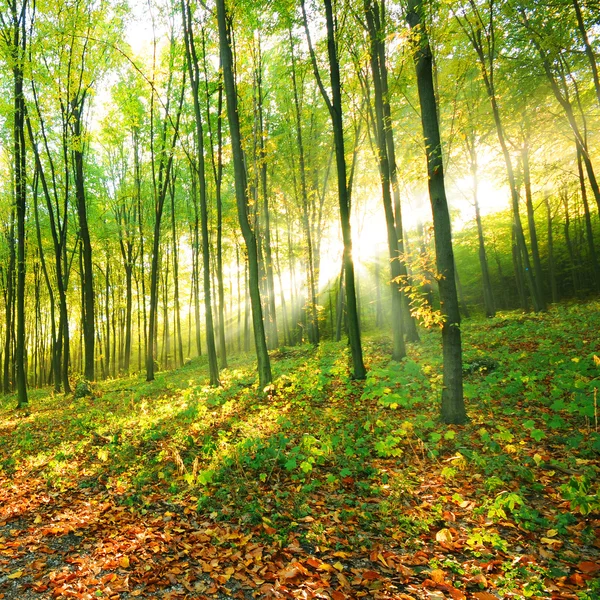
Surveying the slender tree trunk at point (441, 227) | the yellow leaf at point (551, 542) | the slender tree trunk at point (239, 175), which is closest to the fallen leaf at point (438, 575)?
the yellow leaf at point (551, 542)

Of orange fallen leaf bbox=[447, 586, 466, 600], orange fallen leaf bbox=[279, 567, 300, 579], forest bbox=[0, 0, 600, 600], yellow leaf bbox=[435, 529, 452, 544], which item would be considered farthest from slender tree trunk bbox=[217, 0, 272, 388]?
orange fallen leaf bbox=[447, 586, 466, 600]

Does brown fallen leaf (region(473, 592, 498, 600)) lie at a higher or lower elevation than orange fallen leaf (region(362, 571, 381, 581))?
lower

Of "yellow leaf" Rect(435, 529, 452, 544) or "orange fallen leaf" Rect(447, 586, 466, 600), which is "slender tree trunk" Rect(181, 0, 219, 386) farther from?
"orange fallen leaf" Rect(447, 586, 466, 600)

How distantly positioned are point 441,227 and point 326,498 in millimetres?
4647

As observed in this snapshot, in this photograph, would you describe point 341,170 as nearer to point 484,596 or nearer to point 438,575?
point 438,575

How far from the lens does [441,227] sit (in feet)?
19.2

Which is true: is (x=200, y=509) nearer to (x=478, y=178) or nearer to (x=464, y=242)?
(x=478, y=178)

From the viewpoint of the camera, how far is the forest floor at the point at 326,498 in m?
3.12

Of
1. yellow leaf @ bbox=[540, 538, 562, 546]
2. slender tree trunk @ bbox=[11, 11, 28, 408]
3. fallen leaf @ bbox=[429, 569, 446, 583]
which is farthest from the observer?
slender tree trunk @ bbox=[11, 11, 28, 408]

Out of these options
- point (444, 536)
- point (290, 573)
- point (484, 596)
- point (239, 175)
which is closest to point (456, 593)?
point (484, 596)

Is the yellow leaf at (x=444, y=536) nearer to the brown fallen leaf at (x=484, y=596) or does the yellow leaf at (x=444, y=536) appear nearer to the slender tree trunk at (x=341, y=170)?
the brown fallen leaf at (x=484, y=596)

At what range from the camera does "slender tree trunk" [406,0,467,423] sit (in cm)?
575

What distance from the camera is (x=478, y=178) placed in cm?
1756

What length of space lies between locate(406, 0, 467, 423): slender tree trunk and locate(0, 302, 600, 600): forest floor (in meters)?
0.89
